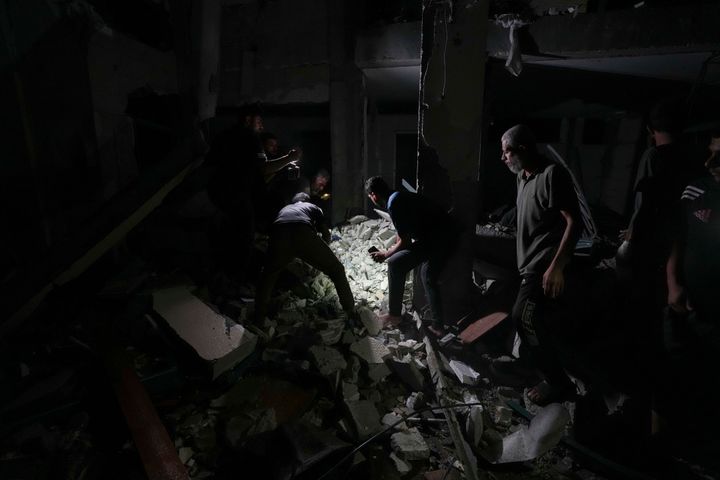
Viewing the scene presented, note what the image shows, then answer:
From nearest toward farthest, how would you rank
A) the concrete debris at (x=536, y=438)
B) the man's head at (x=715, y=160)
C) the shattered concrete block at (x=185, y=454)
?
the shattered concrete block at (x=185, y=454) < the concrete debris at (x=536, y=438) < the man's head at (x=715, y=160)

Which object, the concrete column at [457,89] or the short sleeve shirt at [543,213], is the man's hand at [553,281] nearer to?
the short sleeve shirt at [543,213]

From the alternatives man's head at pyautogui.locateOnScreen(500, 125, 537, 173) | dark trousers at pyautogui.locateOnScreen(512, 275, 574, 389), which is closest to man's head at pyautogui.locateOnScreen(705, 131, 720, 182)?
man's head at pyautogui.locateOnScreen(500, 125, 537, 173)

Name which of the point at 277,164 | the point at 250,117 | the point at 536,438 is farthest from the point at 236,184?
the point at 536,438

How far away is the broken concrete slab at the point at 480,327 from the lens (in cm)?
354

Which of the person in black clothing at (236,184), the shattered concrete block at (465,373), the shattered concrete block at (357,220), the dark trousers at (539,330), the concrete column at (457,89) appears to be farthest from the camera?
the shattered concrete block at (357,220)

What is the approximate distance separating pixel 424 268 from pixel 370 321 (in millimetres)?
794

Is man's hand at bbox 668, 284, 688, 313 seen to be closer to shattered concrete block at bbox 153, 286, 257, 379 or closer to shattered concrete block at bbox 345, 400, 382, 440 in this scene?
shattered concrete block at bbox 345, 400, 382, 440

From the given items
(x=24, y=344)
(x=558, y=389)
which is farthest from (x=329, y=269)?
(x=24, y=344)

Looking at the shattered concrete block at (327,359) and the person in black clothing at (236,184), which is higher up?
the person in black clothing at (236,184)

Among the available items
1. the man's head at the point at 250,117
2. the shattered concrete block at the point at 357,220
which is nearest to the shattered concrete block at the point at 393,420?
the man's head at the point at 250,117

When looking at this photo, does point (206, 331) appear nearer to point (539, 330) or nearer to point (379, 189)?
point (379, 189)

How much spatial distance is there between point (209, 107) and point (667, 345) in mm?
6496

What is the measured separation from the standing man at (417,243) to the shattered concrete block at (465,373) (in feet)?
1.51

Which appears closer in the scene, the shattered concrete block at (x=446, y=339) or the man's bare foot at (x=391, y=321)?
the shattered concrete block at (x=446, y=339)
